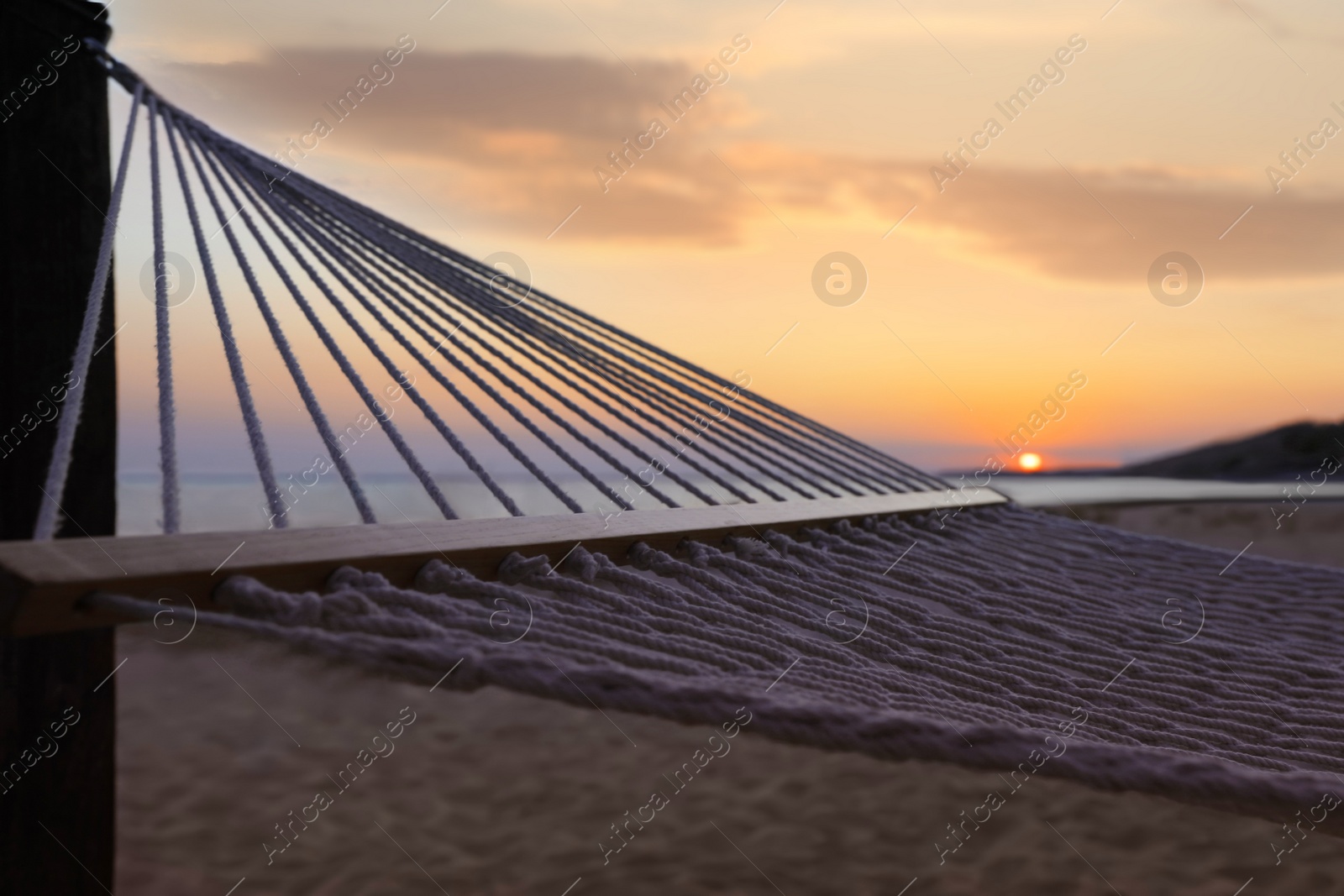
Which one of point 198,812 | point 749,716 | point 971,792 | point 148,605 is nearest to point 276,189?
point 148,605

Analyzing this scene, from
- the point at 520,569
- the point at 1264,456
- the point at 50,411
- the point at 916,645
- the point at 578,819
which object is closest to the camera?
the point at 520,569

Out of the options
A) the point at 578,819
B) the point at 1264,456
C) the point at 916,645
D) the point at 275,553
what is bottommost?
the point at 578,819

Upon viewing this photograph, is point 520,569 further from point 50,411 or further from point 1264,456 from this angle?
point 1264,456

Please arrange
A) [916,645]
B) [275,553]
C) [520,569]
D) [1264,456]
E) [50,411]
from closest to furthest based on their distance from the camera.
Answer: [275,553] → [520,569] → [916,645] → [50,411] → [1264,456]

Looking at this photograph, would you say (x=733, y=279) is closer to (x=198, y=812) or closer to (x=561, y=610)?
(x=198, y=812)

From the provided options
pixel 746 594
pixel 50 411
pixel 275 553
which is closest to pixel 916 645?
pixel 746 594

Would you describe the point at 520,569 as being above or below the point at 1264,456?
above

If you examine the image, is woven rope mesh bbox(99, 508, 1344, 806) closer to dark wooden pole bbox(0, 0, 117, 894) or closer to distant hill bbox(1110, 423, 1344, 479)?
dark wooden pole bbox(0, 0, 117, 894)
